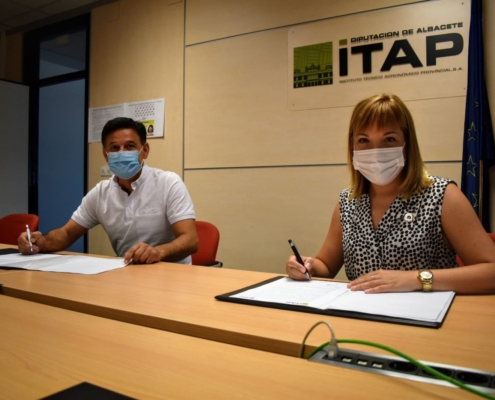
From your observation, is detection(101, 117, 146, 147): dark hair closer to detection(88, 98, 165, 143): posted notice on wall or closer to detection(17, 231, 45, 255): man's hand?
detection(17, 231, 45, 255): man's hand

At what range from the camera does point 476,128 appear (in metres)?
2.13

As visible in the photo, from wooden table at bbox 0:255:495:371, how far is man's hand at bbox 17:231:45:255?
51 centimetres

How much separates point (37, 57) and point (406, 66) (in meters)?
3.99

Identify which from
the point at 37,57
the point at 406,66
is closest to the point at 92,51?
the point at 37,57

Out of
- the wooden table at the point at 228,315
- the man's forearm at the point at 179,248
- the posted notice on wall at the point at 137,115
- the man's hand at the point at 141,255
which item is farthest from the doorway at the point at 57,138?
the wooden table at the point at 228,315

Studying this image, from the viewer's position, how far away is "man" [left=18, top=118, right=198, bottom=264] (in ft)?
6.56

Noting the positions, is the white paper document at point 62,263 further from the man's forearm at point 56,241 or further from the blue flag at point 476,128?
the blue flag at point 476,128

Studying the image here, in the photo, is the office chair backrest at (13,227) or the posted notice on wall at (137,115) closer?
the office chair backrest at (13,227)

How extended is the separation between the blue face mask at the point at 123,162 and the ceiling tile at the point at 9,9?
9.89ft

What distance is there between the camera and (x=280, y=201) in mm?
2822

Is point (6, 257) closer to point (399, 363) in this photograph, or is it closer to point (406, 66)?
point (399, 363)

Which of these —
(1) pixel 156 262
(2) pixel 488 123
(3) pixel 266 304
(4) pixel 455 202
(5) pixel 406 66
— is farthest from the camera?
(5) pixel 406 66

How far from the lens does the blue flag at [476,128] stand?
212 cm

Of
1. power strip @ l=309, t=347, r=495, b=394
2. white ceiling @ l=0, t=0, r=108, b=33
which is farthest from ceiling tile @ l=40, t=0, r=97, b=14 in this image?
power strip @ l=309, t=347, r=495, b=394
